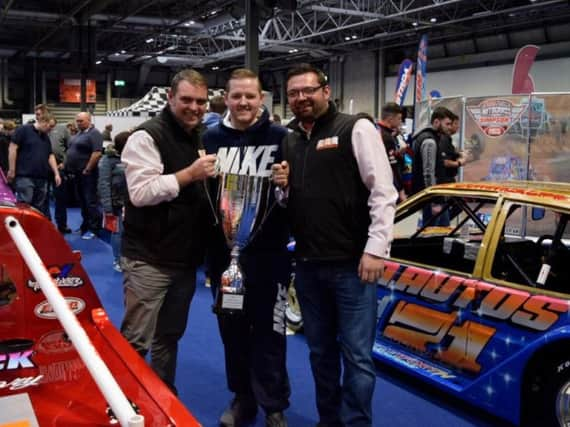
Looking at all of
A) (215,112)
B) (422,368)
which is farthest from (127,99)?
(422,368)

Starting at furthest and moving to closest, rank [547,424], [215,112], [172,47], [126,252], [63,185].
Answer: [172,47] → [63,185] → [215,112] → [547,424] → [126,252]

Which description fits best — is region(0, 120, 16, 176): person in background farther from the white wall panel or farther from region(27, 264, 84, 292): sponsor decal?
the white wall panel

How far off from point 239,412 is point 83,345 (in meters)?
A: 1.89

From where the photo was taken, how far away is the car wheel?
3055 millimetres

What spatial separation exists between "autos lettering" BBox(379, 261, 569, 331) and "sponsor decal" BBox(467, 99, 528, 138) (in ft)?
19.7

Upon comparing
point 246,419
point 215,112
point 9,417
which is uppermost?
point 215,112

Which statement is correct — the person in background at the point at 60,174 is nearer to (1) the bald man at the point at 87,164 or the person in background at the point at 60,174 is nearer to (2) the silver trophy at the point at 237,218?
(1) the bald man at the point at 87,164

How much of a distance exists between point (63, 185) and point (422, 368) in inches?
292

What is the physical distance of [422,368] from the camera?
12.6 feet

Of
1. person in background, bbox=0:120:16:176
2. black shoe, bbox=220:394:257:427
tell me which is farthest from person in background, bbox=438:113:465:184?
person in background, bbox=0:120:16:176

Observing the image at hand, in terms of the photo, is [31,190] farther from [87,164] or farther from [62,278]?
[62,278]

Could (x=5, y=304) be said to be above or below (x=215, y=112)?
below

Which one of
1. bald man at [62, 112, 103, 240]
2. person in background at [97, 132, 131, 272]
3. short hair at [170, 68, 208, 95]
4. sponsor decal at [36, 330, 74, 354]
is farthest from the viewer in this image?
bald man at [62, 112, 103, 240]

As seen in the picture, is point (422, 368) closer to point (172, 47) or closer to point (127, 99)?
point (172, 47)
